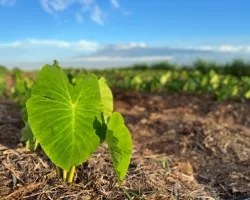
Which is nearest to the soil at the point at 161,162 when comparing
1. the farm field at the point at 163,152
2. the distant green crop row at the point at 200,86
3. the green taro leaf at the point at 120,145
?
the farm field at the point at 163,152

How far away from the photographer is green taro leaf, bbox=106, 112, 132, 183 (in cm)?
206

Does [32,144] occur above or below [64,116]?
below

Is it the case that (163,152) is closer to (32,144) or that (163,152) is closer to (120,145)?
(32,144)

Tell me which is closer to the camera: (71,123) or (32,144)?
(71,123)

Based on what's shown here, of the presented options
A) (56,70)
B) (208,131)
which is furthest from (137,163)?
(208,131)

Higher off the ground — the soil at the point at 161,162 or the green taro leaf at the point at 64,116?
the green taro leaf at the point at 64,116

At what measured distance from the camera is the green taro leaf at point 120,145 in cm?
206

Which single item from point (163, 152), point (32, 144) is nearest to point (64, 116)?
point (32, 144)

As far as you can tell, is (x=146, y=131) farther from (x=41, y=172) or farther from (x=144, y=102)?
(x=41, y=172)

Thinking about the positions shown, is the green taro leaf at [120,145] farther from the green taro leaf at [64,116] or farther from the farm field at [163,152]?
the farm field at [163,152]

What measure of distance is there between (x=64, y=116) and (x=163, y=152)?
195 cm

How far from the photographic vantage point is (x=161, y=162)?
302 cm

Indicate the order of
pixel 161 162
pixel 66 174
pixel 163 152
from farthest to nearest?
pixel 163 152 < pixel 161 162 < pixel 66 174

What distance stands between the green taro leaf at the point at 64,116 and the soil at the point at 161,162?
25 cm
